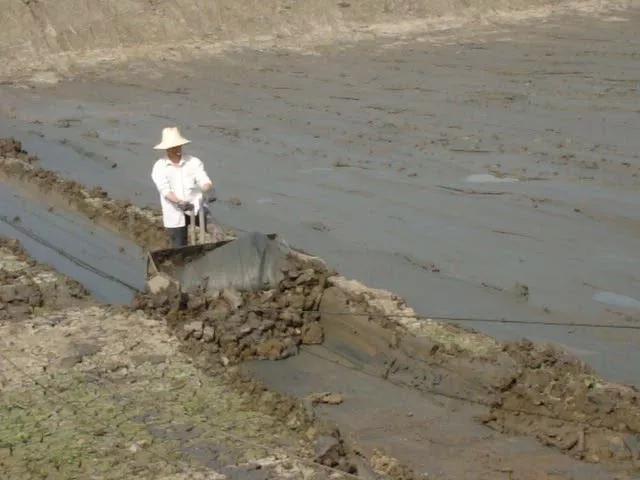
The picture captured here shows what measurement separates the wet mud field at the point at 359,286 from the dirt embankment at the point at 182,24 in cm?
446

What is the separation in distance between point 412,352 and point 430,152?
6.84 metres

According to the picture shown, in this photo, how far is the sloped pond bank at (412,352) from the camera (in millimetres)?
6477

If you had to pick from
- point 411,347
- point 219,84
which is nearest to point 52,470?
point 411,347

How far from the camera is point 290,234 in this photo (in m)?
11.0

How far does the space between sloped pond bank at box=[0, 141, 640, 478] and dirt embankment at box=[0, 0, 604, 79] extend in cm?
1547

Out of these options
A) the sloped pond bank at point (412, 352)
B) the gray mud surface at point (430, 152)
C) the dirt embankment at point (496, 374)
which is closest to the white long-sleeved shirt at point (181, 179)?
the sloped pond bank at point (412, 352)

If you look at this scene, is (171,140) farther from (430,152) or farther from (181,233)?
(430,152)

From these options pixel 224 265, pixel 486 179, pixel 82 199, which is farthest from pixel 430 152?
pixel 224 265

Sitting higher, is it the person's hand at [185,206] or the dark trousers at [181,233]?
the person's hand at [185,206]

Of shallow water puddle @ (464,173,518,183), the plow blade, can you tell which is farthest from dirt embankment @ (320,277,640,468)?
shallow water puddle @ (464,173,518,183)

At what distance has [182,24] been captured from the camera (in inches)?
968

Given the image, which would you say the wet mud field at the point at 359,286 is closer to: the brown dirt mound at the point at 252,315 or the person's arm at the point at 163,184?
the brown dirt mound at the point at 252,315

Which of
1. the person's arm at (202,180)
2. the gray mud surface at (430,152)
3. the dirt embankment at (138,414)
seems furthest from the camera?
the gray mud surface at (430,152)

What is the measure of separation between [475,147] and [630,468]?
8.38 meters
